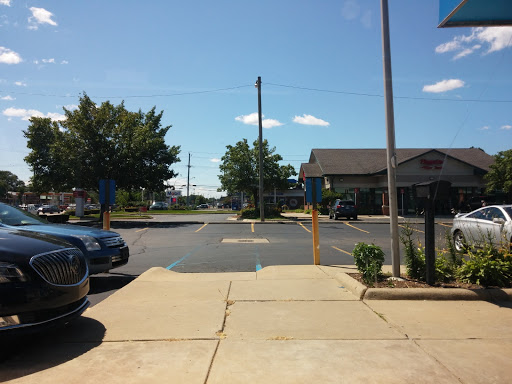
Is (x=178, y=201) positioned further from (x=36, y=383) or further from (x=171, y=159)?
(x=36, y=383)

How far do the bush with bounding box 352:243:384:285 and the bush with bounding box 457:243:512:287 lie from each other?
4.33ft

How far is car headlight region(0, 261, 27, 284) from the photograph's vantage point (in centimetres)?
357

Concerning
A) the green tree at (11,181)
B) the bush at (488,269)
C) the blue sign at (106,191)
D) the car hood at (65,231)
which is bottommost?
the bush at (488,269)

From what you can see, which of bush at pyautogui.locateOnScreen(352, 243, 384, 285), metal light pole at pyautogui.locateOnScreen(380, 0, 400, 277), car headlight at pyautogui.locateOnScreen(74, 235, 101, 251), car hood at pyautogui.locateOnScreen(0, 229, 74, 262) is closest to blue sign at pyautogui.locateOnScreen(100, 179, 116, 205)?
car headlight at pyautogui.locateOnScreen(74, 235, 101, 251)

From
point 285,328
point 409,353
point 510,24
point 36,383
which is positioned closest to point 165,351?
point 36,383

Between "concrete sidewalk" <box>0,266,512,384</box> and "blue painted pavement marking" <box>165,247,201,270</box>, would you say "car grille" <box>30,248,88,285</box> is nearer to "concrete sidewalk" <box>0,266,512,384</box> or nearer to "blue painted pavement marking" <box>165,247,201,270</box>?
"concrete sidewalk" <box>0,266,512,384</box>

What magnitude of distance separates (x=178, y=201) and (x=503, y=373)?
396 ft

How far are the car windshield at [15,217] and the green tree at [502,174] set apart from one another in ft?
109

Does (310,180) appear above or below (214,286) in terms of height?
above

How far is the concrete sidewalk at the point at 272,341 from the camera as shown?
11.0 feet

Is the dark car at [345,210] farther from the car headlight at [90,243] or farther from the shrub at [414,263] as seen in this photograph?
the car headlight at [90,243]

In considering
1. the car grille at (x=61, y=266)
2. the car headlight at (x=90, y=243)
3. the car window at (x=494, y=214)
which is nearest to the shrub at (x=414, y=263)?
the car window at (x=494, y=214)

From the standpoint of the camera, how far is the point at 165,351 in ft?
12.8

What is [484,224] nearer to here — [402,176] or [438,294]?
[438,294]
